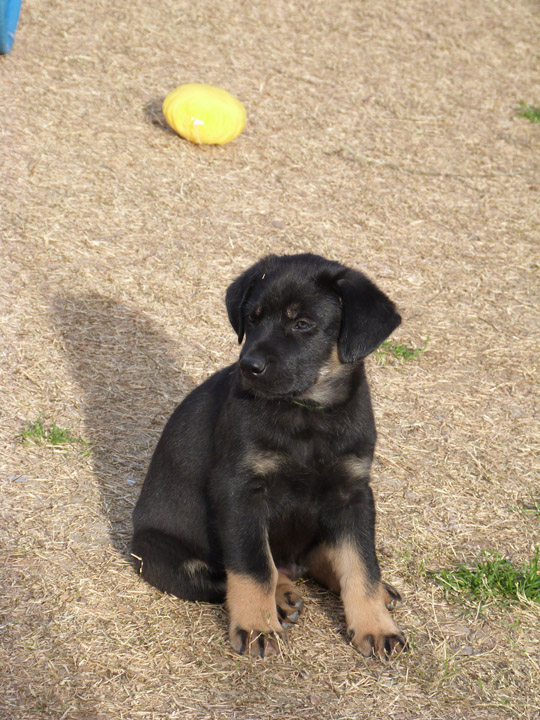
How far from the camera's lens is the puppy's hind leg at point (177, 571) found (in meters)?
3.72

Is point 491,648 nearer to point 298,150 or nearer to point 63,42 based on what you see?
point 298,150

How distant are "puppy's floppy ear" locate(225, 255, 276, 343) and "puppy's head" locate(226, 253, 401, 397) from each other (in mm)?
66

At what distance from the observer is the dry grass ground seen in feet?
11.4

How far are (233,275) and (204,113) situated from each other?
1863 mm

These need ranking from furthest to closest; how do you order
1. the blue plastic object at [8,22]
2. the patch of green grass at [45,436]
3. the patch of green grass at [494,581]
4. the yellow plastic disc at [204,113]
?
the blue plastic object at [8,22] < the yellow plastic disc at [204,113] < the patch of green grass at [45,436] < the patch of green grass at [494,581]

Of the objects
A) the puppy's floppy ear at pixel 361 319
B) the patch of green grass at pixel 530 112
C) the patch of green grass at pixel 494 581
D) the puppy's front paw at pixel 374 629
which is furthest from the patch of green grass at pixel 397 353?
the patch of green grass at pixel 530 112

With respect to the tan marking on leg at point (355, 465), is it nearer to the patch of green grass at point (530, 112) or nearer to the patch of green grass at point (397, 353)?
the patch of green grass at point (397, 353)

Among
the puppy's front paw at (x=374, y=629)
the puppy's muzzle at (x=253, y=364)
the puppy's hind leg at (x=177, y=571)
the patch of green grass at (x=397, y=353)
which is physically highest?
the puppy's muzzle at (x=253, y=364)

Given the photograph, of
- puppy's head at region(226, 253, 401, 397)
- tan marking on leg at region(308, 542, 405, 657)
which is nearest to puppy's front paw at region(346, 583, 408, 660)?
tan marking on leg at region(308, 542, 405, 657)

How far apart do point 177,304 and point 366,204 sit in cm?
238

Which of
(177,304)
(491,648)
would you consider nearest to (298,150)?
(177,304)

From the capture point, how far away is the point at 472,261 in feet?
23.6

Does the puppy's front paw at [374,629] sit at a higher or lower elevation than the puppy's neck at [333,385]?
lower

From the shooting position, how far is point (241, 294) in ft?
12.3
